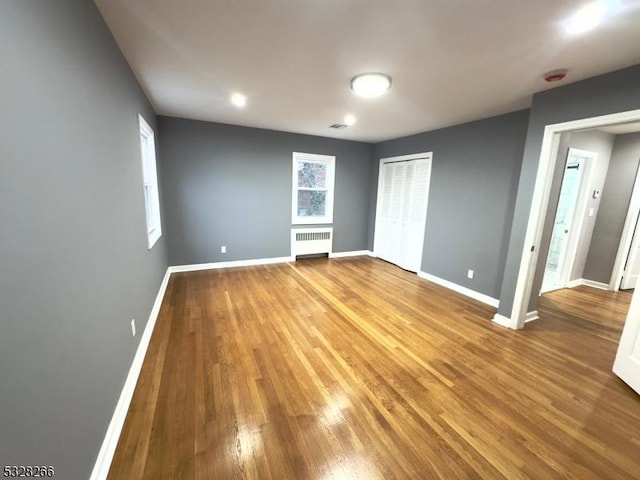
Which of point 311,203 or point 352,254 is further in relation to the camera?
point 352,254

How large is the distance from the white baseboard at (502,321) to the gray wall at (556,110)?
5cm

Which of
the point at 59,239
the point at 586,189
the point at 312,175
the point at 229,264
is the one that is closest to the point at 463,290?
the point at 586,189

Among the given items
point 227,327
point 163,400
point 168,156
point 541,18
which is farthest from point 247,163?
point 541,18

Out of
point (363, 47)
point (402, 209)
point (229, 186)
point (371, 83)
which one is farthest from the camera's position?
point (402, 209)

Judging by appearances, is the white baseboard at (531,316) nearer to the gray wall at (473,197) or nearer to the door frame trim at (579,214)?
the gray wall at (473,197)

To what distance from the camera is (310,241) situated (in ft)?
17.5

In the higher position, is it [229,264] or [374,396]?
[229,264]

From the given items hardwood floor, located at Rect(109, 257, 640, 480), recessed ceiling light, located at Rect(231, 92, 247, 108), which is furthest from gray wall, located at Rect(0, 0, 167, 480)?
recessed ceiling light, located at Rect(231, 92, 247, 108)

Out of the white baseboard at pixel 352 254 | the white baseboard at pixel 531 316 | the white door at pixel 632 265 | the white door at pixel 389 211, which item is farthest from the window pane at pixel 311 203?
the white door at pixel 632 265

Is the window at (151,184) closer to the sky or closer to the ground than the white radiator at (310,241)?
closer to the sky

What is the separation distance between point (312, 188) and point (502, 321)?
382cm

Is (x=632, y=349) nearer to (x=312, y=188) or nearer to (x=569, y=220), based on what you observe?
(x=569, y=220)

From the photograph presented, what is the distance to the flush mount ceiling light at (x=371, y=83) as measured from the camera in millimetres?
2285

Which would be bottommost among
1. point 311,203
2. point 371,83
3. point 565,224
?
point 565,224
